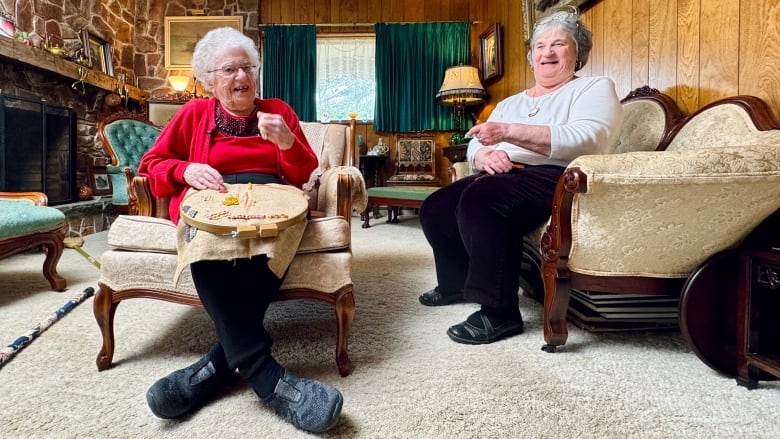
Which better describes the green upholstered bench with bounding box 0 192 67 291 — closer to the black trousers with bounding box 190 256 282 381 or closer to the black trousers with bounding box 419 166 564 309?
the black trousers with bounding box 190 256 282 381

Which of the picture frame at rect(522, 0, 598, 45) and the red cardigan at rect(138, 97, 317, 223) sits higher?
the picture frame at rect(522, 0, 598, 45)

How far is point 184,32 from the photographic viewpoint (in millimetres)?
5395

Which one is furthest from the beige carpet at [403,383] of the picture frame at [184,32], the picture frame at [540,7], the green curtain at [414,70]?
the picture frame at [184,32]

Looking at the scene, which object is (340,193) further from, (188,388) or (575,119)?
(575,119)

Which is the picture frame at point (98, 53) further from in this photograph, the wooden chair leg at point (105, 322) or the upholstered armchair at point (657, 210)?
the upholstered armchair at point (657, 210)

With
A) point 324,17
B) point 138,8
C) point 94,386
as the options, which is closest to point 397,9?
point 324,17

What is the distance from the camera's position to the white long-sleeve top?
135cm

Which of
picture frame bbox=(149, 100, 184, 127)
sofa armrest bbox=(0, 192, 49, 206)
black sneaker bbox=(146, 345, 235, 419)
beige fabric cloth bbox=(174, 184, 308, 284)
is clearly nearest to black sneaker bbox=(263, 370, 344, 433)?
black sneaker bbox=(146, 345, 235, 419)

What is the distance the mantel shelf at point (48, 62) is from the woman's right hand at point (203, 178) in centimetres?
285

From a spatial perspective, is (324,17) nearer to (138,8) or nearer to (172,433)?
(138,8)

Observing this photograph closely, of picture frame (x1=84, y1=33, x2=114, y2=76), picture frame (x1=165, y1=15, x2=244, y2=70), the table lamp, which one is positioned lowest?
the table lamp

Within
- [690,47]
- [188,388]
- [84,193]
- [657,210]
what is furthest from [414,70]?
[188,388]

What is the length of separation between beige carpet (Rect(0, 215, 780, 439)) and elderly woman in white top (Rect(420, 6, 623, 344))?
15 cm

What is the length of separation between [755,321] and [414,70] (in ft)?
16.1
